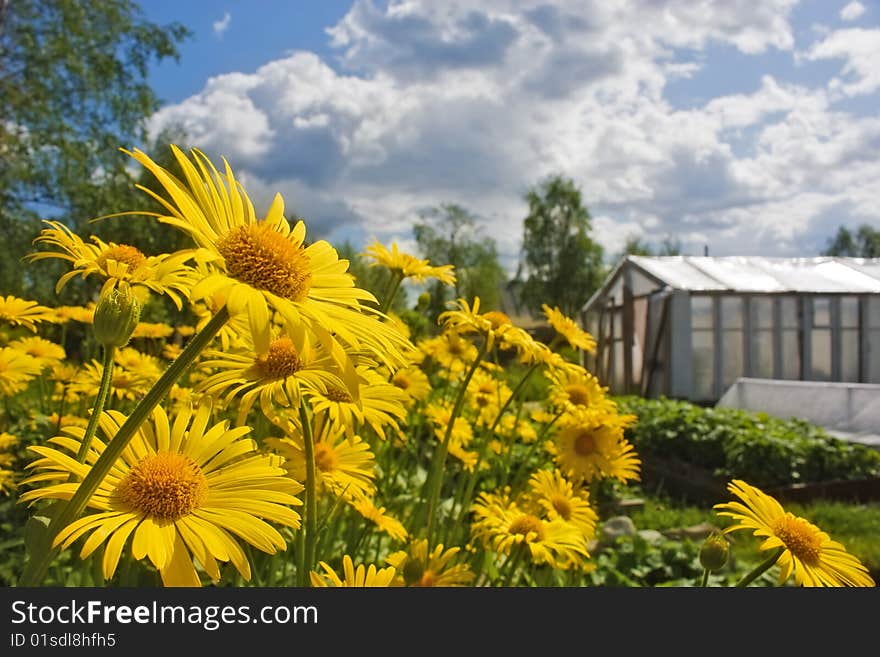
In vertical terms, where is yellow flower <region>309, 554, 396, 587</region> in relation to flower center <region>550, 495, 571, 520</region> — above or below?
below

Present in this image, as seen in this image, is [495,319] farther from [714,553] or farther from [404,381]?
Result: [714,553]

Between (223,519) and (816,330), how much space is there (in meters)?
10.9

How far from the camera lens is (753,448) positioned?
4.89 m

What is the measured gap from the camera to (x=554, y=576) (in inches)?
74.9

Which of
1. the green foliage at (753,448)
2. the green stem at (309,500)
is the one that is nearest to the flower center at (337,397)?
the green stem at (309,500)

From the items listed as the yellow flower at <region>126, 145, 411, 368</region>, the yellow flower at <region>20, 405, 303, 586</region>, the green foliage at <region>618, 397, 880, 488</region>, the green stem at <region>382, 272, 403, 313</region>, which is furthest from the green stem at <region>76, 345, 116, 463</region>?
the green foliage at <region>618, 397, 880, 488</region>

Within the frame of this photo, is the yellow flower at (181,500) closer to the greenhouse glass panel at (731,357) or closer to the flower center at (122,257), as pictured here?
the flower center at (122,257)

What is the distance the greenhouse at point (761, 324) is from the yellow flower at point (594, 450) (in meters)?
8.29

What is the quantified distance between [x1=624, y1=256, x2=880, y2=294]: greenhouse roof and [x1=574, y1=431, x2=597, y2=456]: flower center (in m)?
8.29

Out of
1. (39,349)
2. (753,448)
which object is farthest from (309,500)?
(753,448)

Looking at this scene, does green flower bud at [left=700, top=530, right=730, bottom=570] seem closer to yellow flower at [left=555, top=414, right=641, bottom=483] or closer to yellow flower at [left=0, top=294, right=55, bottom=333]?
yellow flower at [left=555, top=414, right=641, bottom=483]

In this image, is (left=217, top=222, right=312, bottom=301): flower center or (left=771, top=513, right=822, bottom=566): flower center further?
(left=771, top=513, right=822, bottom=566): flower center

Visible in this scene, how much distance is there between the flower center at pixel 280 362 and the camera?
868 mm

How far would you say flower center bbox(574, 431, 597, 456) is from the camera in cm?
178
